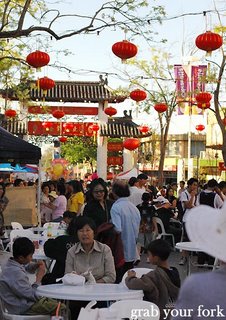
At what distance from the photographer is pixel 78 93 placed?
110 ft

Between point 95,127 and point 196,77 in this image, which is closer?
point 196,77

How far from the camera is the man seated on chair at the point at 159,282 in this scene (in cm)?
528

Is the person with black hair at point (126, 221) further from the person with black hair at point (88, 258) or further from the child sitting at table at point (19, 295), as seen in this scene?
the child sitting at table at point (19, 295)

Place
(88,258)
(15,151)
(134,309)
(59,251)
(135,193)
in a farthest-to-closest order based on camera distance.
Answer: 1. (135,193)
2. (15,151)
3. (59,251)
4. (88,258)
5. (134,309)

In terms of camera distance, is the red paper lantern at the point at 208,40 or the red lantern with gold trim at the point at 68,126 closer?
the red paper lantern at the point at 208,40

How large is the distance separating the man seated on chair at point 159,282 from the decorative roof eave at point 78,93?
26.5 m

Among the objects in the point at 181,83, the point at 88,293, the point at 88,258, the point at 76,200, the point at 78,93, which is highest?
the point at 78,93

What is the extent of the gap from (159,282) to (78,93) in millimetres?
28753

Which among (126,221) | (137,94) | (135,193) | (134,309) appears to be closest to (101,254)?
(134,309)

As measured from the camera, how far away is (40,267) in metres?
6.83

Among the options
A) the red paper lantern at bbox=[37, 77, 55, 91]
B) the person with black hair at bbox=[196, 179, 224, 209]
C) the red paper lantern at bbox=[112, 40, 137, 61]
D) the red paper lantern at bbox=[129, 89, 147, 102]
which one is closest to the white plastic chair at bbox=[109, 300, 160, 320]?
the person with black hair at bbox=[196, 179, 224, 209]

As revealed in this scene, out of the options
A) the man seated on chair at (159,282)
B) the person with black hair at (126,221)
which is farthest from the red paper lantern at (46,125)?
the man seated on chair at (159,282)

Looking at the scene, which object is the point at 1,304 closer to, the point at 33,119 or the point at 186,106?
the point at 186,106

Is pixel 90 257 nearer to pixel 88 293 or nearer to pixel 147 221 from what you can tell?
pixel 88 293
